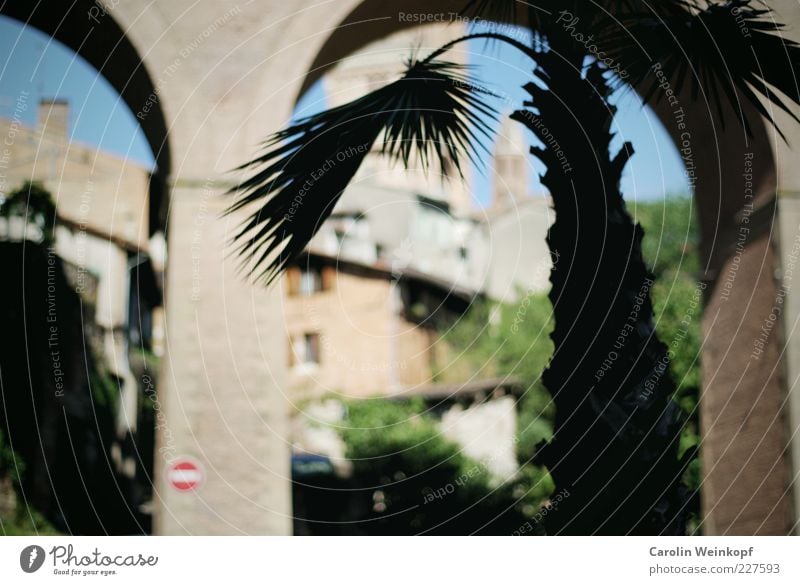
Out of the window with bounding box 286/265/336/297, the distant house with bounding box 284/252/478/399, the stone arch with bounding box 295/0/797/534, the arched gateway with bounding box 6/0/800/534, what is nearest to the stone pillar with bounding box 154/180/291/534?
the arched gateway with bounding box 6/0/800/534

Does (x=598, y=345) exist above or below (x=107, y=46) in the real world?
below

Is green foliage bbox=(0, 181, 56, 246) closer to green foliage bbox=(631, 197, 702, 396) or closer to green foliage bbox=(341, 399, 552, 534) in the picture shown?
green foliage bbox=(631, 197, 702, 396)

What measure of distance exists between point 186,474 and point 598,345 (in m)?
2.94

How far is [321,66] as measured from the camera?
7.40 metres

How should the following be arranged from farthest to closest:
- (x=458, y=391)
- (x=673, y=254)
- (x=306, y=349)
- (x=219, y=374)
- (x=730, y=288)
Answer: (x=673, y=254) < (x=306, y=349) < (x=458, y=391) < (x=730, y=288) < (x=219, y=374)

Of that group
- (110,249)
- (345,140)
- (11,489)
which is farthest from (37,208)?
(345,140)

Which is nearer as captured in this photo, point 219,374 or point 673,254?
point 219,374

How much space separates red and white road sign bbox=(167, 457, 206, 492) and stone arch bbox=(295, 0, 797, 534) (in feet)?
8.80

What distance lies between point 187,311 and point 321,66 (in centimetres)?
206

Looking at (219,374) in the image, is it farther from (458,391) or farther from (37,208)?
(458,391)

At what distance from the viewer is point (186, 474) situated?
680cm

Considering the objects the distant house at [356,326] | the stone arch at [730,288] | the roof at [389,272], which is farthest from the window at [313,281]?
the stone arch at [730,288]

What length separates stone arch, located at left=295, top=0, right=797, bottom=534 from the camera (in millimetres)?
7250

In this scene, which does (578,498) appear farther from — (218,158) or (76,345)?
(76,345)
